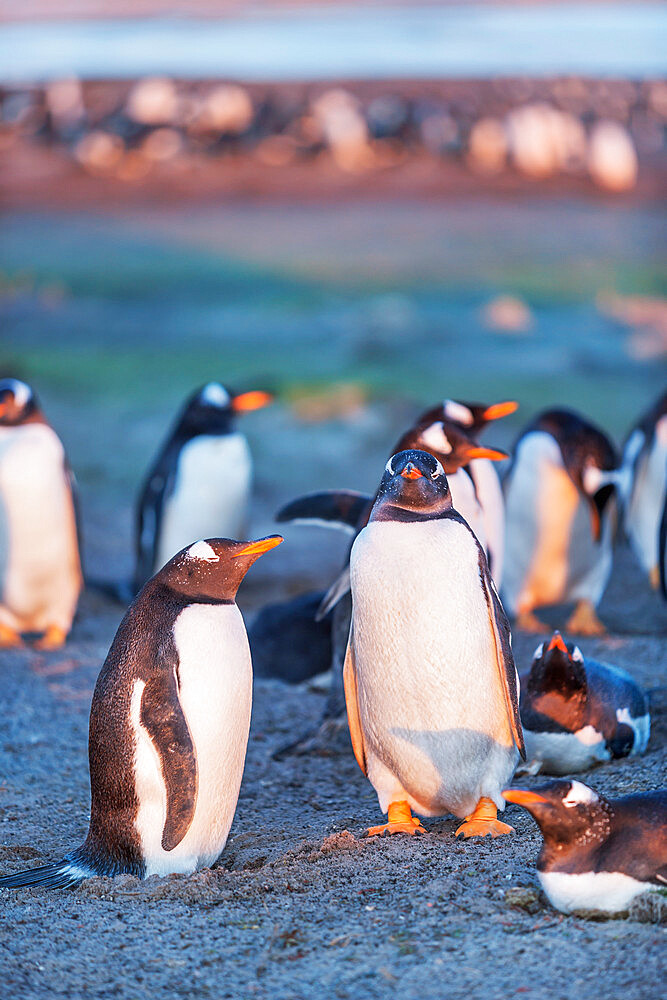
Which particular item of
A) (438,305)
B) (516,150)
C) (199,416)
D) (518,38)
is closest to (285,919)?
(199,416)

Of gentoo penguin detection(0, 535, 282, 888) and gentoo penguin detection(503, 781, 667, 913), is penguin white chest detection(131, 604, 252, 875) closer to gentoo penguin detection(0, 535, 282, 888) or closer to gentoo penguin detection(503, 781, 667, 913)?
gentoo penguin detection(0, 535, 282, 888)

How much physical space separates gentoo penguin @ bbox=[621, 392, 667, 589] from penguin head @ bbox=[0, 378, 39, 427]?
9.53 ft

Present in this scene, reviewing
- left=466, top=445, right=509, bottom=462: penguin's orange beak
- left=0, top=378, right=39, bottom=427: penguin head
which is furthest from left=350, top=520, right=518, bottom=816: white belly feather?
left=0, top=378, right=39, bottom=427: penguin head

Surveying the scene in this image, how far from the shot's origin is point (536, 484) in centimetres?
558

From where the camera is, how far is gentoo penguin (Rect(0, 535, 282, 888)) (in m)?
2.87

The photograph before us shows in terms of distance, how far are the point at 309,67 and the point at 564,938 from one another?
13.4 m

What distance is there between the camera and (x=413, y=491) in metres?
3.03

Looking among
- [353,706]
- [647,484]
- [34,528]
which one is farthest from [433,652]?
[647,484]

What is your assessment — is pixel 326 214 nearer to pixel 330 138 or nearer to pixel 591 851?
pixel 330 138

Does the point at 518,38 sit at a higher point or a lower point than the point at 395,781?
higher

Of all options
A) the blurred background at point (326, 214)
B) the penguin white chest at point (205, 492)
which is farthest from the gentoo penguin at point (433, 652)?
the blurred background at point (326, 214)

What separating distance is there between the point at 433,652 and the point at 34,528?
308cm

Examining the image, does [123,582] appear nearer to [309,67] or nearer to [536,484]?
[536,484]

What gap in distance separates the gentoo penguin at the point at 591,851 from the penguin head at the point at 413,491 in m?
0.85
